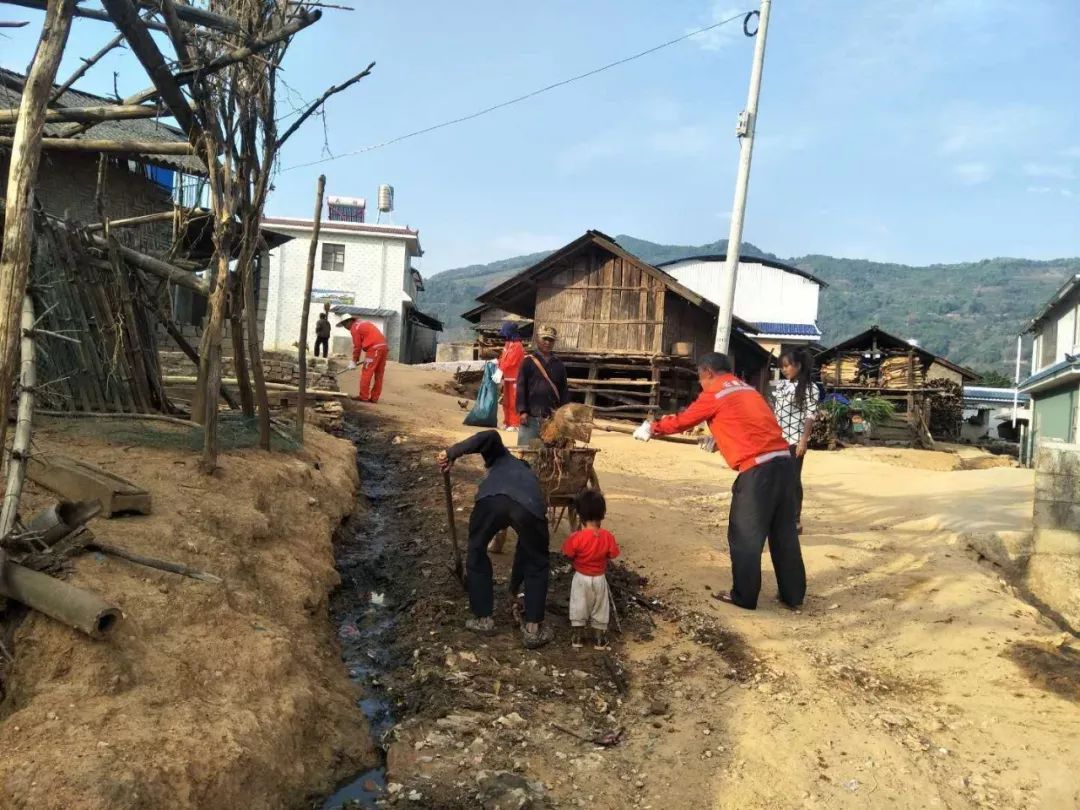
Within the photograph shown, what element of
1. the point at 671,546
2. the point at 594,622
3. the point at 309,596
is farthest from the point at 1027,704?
the point at 309,596

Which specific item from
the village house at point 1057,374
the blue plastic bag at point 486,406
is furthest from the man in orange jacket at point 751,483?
the village house at point 1057,374

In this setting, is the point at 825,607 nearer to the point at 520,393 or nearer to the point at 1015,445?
the point at 520,393

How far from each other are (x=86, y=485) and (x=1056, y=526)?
784 cm

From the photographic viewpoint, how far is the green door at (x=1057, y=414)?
18.6 metres

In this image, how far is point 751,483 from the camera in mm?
5637

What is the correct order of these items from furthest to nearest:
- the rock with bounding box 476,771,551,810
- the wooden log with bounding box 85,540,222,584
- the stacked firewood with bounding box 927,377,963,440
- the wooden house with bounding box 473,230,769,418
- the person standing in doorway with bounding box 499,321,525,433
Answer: the stacked firewood with bounding box 927,377,963,440 < the wooden house with bounding box 473,230,769,418 < the person standing in doorway with bounding box 499,321,525,433 < the wooden log with bounding box 85,540,222,584 < the rock with bounding box 476,771,551,810

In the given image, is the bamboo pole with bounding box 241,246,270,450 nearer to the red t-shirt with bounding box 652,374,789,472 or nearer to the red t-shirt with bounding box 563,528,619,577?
the red t-shirt with bounding box 563,528,619,577

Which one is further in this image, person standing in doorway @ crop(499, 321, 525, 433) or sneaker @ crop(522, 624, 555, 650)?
person standing in doorway @ crop(499, 321, 525, 433)

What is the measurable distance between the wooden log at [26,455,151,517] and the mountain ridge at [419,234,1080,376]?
66.4 meters

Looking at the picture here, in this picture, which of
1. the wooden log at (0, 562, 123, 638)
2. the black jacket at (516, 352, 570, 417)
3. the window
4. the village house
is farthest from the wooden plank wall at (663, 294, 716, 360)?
the window

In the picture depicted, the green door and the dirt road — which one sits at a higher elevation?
the green door

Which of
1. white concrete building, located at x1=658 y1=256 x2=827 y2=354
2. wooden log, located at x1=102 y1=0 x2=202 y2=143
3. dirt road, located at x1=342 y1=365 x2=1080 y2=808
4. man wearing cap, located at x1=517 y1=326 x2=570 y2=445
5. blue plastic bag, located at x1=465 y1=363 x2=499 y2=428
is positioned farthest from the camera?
white concrete building, located at x1=658 y1=256 x2=827 y2=354

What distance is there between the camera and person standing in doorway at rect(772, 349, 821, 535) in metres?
7.13

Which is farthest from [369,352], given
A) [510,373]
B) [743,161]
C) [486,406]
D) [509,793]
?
[509,793]
